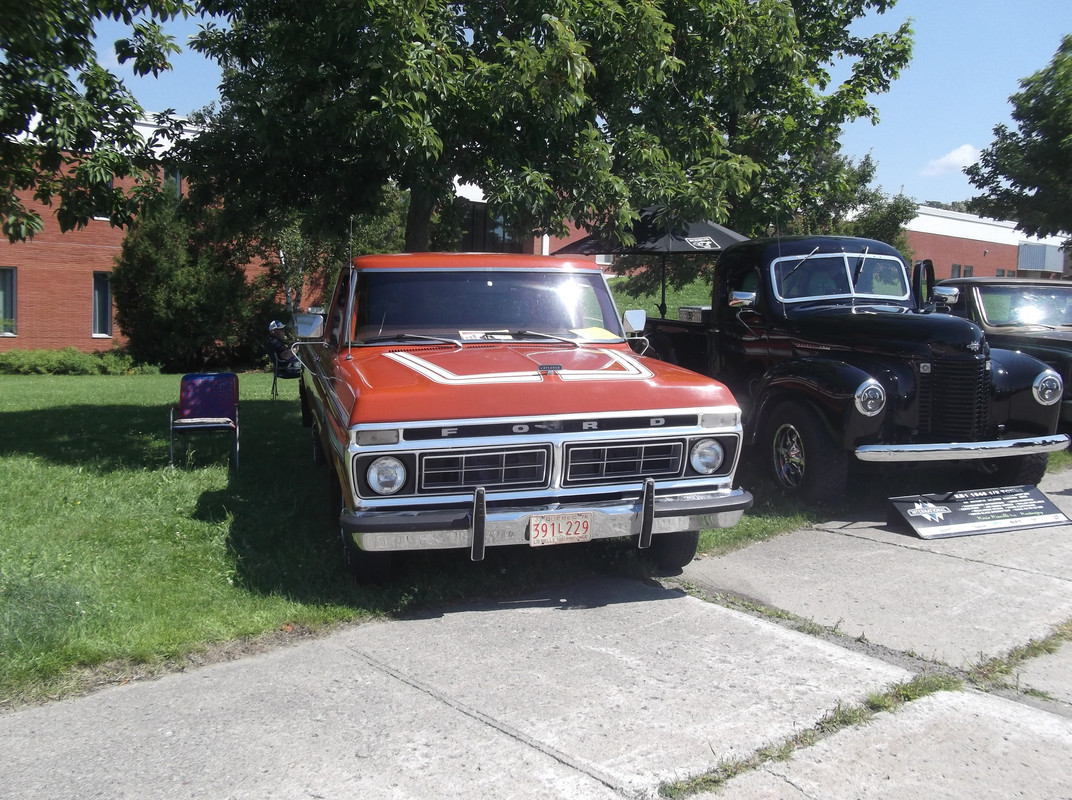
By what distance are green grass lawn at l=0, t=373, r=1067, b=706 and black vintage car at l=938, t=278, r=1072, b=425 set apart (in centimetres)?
371

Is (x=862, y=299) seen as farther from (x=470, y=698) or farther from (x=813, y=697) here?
(x=470, y=698)

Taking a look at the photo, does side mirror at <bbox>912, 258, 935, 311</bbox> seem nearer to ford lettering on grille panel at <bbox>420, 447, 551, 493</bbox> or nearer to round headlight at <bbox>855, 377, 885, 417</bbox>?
round headlight at <bbox>855, 377, 885, 417</bbox>

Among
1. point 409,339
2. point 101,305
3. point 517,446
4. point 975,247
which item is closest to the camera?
point 517,446

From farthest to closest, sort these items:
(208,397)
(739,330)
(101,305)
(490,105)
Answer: (101,305), (739,330), (208,397), (490,105)

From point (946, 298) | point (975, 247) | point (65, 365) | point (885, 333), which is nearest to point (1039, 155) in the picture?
point (946, 298)

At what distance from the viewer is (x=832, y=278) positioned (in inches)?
330

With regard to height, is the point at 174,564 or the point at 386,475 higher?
the point at 386,475

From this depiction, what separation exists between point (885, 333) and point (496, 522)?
163 inches

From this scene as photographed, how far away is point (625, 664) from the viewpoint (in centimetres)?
433

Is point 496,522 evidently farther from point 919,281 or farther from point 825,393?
point 919,281

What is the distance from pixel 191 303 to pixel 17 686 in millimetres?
22540

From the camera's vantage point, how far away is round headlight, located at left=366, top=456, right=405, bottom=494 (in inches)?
183

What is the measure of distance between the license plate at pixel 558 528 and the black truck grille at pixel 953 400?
3584mm

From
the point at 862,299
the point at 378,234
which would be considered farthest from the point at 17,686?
the point at 378,234
